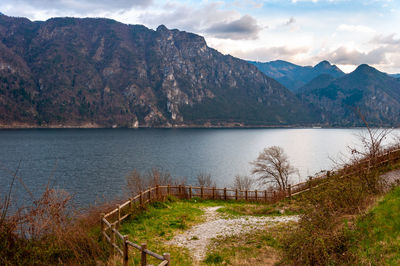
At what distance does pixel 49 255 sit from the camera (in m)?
8.97

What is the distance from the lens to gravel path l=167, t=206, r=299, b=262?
12875 mm

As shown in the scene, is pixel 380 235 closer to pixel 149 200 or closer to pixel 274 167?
pixel 149 200

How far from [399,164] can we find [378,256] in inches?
832

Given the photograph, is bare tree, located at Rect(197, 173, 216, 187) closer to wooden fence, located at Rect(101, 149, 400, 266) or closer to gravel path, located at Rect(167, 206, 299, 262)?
wooden fence, located at Rect(101, 149, 400, 266)

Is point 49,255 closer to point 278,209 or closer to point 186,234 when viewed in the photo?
point 186,234

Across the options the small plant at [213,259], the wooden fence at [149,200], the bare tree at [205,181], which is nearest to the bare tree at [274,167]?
the bare tree at [205,181]

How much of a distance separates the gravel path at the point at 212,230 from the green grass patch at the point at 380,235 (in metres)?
5.79

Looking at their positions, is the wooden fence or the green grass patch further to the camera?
the wooden fence

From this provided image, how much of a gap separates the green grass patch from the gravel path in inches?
228

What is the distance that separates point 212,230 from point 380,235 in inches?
329

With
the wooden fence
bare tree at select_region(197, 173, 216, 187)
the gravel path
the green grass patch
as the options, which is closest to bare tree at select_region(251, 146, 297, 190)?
bare tree at select_region(197, 173, 216, 187)

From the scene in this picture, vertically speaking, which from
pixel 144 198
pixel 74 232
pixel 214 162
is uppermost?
pixel 74 232

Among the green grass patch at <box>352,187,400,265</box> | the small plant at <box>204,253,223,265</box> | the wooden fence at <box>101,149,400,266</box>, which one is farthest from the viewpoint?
the small plant at <box>204,253,223,265</box>

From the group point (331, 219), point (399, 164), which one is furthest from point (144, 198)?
point (399, 164)
